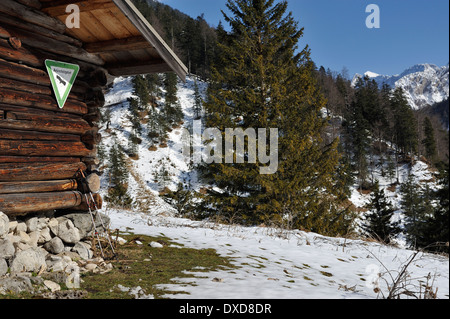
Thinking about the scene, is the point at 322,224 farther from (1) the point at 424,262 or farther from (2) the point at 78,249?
(2) the point at 78,249

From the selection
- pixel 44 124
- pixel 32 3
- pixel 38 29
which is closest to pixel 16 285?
pixel 44 124

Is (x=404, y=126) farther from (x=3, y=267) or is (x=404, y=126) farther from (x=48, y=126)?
(x=3, y=267)

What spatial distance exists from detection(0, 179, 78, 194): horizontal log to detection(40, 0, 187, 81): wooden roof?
2376mm

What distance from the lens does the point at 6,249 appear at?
352 centimetres

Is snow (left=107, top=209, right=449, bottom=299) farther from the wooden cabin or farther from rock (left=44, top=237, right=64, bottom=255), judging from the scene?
the wooden cabin

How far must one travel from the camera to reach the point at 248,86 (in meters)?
12.3

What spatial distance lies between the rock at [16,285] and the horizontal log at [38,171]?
1671mm

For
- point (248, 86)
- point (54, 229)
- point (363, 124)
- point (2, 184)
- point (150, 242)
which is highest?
point (363, 124)

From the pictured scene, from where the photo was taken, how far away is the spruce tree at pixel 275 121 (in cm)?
1142

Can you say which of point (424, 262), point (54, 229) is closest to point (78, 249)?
point (54, 229)

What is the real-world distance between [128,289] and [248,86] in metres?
10.2

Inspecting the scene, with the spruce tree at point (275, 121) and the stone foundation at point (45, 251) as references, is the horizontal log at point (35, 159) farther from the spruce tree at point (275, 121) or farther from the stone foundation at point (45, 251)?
the spruce tree at point (275, 121)

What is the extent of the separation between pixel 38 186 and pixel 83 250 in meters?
1.19

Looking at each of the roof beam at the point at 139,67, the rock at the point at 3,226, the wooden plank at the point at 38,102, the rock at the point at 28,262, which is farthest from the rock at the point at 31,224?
the roof beam at the point at 139,67
